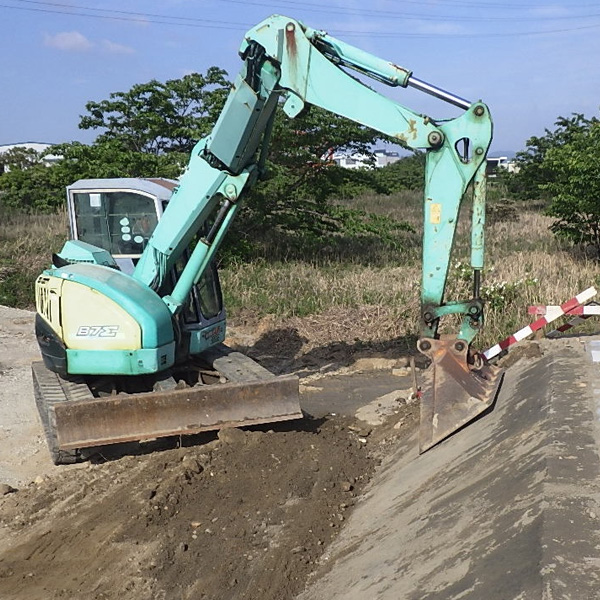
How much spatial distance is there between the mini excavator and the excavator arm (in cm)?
1

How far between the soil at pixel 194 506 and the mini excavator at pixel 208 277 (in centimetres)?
34

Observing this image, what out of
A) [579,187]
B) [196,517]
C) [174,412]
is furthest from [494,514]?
[579,187]

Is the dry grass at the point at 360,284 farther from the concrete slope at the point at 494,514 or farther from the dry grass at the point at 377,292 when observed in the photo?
the concrete slope at the point at 494,514

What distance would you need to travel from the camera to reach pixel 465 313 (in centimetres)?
573

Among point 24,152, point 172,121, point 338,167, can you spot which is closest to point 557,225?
point 338,167

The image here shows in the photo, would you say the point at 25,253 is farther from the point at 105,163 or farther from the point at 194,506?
the point at 194,506

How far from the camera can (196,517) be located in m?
5.64

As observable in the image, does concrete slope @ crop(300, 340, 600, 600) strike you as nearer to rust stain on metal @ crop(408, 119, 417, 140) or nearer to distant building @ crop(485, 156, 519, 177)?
distant building @ crop(485, 156, 519, 177)

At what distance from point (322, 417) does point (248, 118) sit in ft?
10.2

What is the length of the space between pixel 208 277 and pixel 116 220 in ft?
3.66

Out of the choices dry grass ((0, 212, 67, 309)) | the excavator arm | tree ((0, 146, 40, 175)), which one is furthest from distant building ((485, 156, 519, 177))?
tree ((0, 146, 40, 175))

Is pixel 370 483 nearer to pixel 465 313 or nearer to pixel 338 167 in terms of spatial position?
pixel 465 313

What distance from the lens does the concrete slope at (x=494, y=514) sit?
11.1 feet

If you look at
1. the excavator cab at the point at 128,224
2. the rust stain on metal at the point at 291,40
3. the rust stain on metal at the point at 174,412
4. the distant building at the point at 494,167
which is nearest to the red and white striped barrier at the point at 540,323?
the distant building at the point at 494,167
